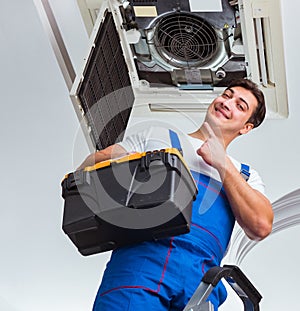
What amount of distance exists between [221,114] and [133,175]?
1.84 feet

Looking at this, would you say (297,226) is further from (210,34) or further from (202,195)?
(202,195)

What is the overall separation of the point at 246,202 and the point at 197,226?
0.59ft

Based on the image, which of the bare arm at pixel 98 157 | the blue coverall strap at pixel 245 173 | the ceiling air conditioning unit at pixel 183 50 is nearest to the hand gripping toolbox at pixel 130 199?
the bare arm at pixel 98 157

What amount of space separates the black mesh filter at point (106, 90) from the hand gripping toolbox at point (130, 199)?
3.32ft

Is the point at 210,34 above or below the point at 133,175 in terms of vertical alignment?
below

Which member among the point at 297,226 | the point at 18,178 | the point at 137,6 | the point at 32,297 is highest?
the point at 137,6

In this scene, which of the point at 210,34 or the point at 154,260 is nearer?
the point at 154,260

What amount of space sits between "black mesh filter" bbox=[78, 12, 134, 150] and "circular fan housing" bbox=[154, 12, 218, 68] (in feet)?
0.67

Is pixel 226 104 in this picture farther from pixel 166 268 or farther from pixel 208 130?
pixel 166 268

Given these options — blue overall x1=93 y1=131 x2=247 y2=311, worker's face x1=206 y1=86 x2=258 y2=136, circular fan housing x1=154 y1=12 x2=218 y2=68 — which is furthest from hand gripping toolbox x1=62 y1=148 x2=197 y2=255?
circular fan housing x1=154 y1=12 x2=218 y2=68

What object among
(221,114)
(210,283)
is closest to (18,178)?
(221,114)

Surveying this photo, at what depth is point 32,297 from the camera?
4.12m

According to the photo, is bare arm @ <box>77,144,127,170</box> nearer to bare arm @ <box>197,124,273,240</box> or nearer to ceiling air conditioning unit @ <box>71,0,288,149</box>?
bare arm @ <box>197,124,273,240</box>

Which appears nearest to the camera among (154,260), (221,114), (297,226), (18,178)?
(154,260)
